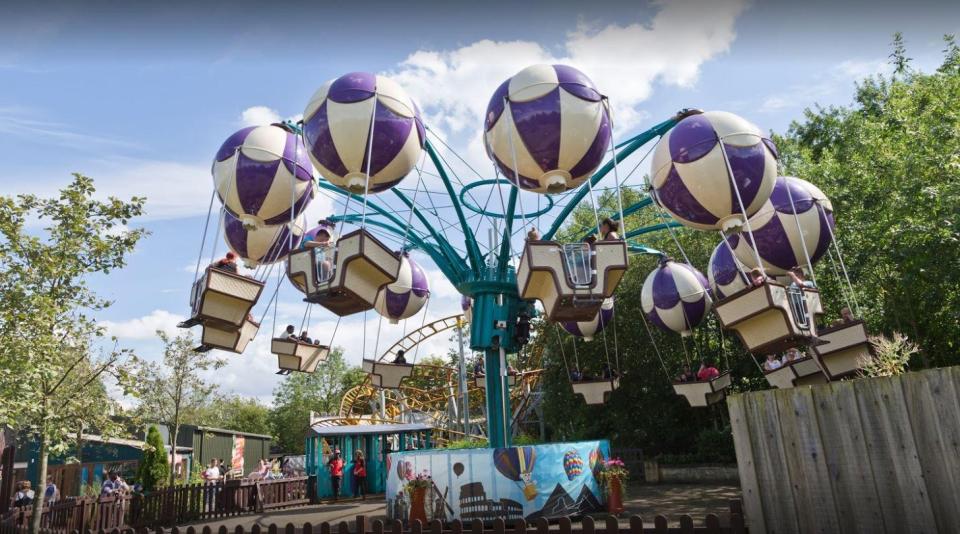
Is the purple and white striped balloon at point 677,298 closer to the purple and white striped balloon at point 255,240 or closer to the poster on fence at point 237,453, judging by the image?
the purple and white striped balloon at point 255,240

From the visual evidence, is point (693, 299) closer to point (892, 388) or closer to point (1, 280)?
point (892, 388)

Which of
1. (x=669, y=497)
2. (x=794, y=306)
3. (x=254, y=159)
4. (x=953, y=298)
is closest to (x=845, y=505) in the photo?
(x=794, y=306)

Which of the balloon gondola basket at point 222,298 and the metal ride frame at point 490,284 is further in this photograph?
the metal ride frame at point 490,284

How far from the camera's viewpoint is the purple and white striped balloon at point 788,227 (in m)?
7.92

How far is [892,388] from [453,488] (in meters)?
6.26

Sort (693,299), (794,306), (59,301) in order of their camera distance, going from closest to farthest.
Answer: (794,306), (693,299), (59,301)

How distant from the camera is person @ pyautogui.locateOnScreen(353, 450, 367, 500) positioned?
674 inches

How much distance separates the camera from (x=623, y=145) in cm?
861

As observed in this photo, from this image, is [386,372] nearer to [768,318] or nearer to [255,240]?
[255,240]

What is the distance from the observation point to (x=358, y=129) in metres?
6.54

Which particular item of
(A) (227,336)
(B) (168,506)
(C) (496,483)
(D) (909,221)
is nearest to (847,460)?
(C) (496,483)

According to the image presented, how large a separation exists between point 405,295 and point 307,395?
1967 inches

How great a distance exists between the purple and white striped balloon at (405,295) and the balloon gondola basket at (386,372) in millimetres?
921

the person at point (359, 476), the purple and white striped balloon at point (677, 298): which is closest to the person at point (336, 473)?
the person at point (359, 476)
